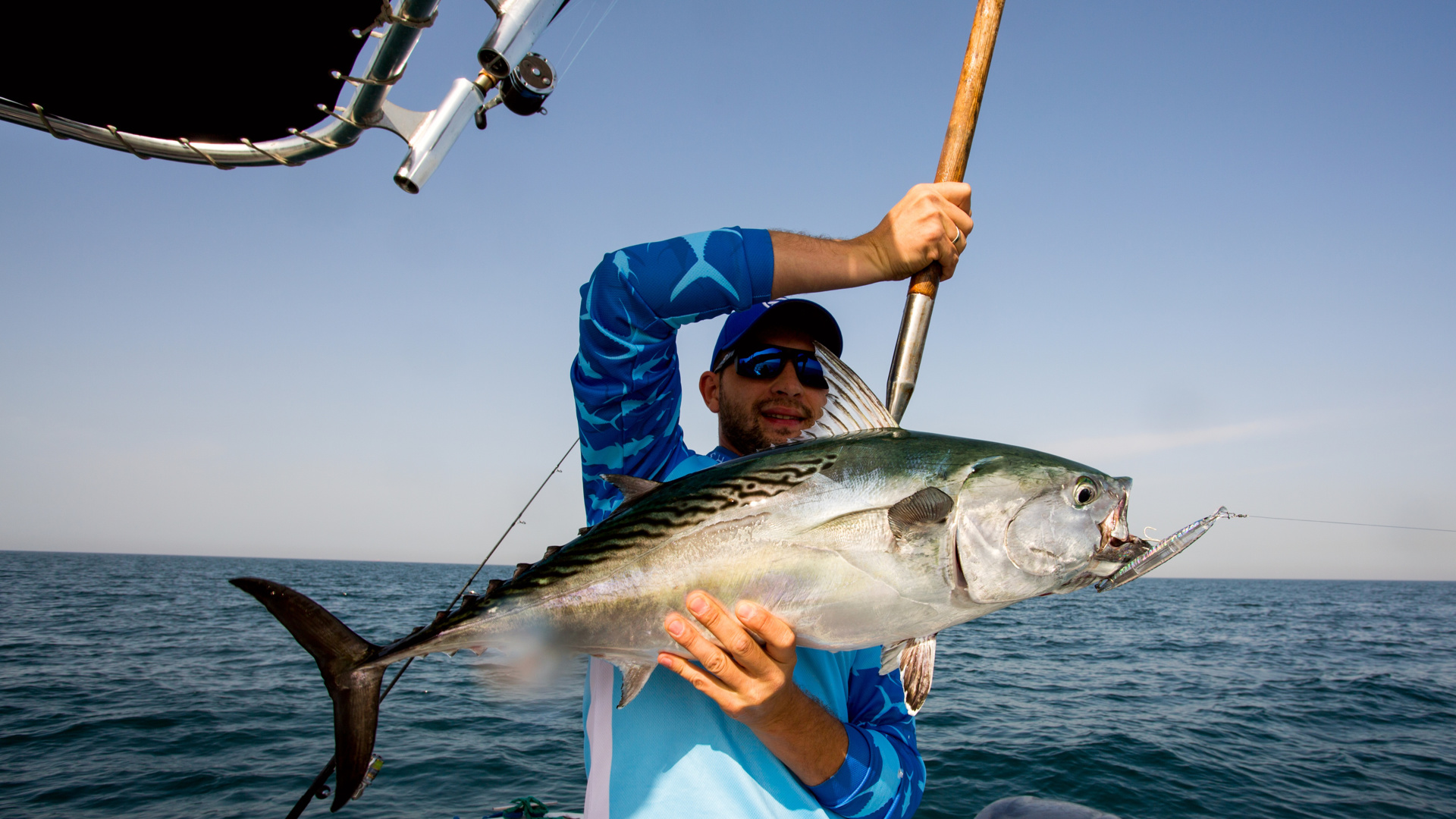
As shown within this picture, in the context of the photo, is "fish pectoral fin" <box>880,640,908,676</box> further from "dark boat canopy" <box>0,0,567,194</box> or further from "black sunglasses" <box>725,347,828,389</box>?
"dark boat canopy" <box>0,0,567,194</box>

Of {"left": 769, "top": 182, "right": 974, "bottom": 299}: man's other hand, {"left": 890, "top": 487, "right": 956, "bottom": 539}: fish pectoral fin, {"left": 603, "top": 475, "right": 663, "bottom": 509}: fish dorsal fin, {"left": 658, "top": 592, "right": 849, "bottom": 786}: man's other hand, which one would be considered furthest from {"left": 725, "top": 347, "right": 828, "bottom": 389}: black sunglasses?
{"left": 658, "top": 592, "right": 849, "bottom": 786}: man's other hand

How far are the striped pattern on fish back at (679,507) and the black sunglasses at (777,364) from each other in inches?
30.7

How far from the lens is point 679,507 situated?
183 centimetres

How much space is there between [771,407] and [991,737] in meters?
9.69

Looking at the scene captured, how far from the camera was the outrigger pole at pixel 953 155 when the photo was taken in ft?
6.36

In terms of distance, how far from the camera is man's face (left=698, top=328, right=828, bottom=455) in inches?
103

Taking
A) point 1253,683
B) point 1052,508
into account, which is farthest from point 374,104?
point 1253,683

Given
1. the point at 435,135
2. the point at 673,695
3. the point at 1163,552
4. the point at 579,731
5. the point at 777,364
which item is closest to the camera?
Answer: the point at 1163,552

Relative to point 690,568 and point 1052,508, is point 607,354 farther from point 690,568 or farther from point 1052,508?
point 1052,508

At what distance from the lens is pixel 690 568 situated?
175 cm

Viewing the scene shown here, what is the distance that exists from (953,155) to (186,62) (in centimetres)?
214

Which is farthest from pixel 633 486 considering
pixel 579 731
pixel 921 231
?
pixel 579 731

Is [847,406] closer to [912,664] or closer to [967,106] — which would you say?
[912,664]

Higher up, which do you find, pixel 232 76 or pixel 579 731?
pixel 232 76
